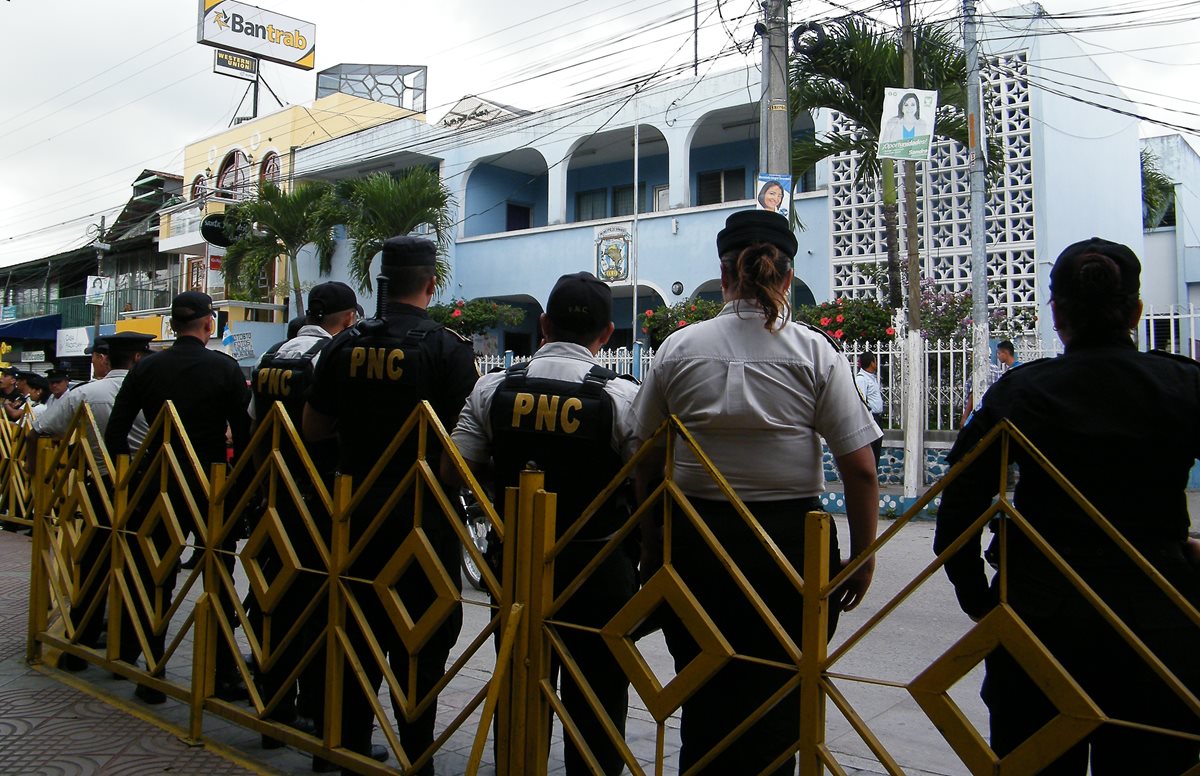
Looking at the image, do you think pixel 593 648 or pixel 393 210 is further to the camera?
pixel 393 210

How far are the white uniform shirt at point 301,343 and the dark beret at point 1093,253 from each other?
3119mm

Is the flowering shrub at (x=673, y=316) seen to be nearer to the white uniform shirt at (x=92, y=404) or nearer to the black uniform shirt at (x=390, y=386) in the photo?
the white uniform shirt at (x=92, y=404)

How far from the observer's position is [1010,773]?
205cm

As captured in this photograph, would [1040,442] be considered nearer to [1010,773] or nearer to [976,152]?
[1010,773]

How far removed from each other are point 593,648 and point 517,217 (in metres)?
21.4

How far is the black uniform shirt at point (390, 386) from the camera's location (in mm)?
3570

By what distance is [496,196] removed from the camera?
2316 centimetres

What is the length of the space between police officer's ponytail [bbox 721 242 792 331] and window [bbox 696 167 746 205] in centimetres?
1785

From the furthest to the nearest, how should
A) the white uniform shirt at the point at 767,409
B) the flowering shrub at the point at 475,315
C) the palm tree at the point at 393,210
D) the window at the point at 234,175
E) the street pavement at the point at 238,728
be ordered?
the window at the point at 234,175 → the palm tree at the point at 393,210 → the flowering shrub at the point at 475,315 → the street pavement at the point at 238,728 → the white uniform shirt at the point at 767,409

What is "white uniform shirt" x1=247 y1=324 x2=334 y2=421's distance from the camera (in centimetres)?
455

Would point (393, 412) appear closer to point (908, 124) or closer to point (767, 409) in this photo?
point (767, 409)

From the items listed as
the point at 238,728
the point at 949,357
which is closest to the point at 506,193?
the point at 949,357

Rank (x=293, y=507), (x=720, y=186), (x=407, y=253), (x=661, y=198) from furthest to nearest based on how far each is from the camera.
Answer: (x=661, y=198) → (x=720, y=186) → (x=293, y=507) → (x=407, y=253)

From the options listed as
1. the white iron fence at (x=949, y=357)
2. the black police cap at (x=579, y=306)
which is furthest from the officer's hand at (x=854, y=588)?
the white iron fence at (x=949, y=357)
